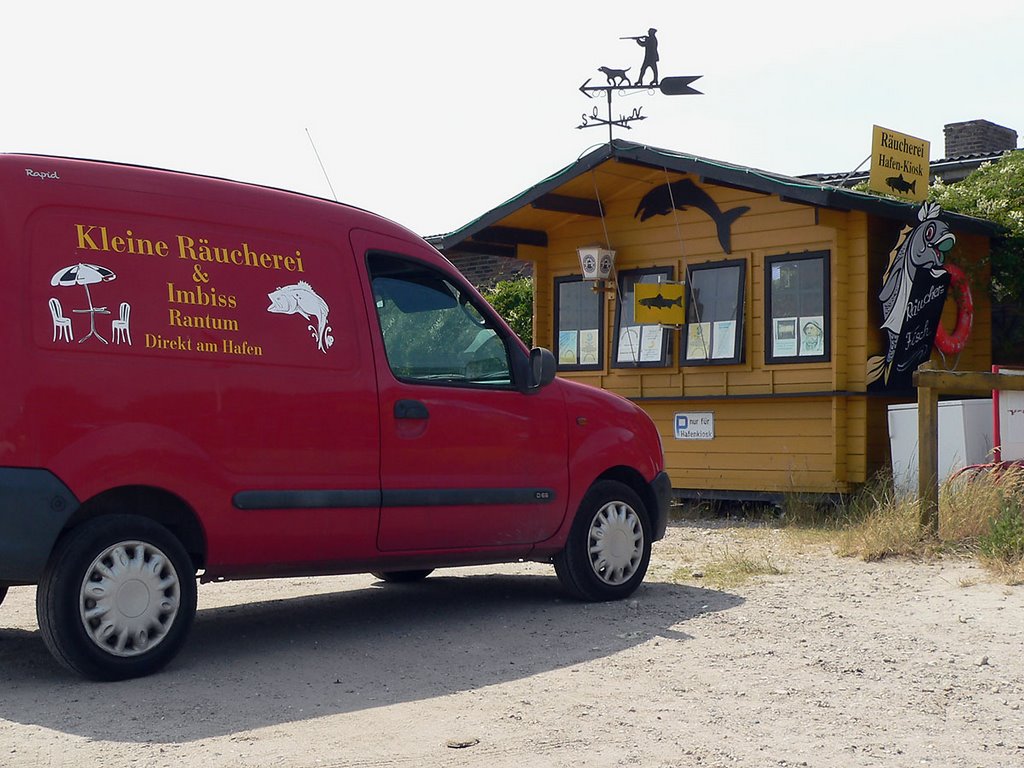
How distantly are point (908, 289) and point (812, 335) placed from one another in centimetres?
100

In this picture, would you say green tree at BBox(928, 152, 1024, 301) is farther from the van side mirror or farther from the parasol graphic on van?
the parasol graphic on van

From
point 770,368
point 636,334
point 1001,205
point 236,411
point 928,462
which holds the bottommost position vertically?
point 928,462

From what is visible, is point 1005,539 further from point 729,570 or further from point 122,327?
point 122,327

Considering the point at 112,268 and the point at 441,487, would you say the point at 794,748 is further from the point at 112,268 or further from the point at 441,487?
the point at 112,268

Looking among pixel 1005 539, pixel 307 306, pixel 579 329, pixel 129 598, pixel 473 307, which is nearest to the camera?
pixel 129 598

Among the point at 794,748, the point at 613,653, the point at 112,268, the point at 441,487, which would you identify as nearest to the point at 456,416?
the point at 441,487

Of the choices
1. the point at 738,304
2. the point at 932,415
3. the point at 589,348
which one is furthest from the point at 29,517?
the point at 589,348

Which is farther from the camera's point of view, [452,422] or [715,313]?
[715,313]

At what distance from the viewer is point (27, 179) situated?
226 inches

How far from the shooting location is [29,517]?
5492 millimetres

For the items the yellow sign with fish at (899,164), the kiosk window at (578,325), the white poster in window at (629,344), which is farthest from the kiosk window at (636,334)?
the yellow sign with fish at (899,164)

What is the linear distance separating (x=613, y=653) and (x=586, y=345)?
28.8ft

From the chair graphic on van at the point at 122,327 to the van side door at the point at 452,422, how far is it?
1.37m

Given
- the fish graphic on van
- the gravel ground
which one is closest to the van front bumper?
the gravel ground
